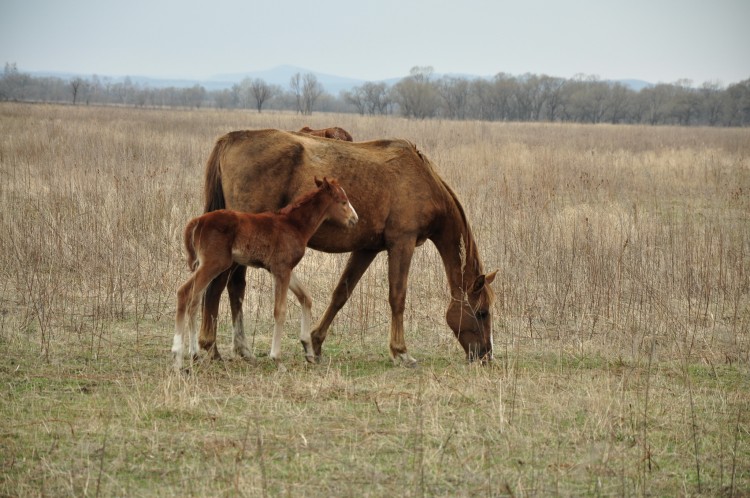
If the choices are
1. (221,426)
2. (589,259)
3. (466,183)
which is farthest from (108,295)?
(466,183)

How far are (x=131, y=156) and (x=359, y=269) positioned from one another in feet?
39.6

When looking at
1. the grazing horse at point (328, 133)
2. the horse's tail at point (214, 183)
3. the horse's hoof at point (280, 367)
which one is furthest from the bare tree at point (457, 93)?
the horse's hoof at point (280, 367)

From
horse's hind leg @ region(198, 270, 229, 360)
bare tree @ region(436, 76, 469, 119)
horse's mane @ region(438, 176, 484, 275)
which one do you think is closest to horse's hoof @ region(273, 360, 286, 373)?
horse's hind leg @ region(198, 270, 229, 360)

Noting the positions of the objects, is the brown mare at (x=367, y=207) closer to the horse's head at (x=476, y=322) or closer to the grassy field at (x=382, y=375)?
the horse's head at (x=476, y=322)

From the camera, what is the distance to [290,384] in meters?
6.09

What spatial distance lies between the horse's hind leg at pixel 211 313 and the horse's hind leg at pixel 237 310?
0.41 feet

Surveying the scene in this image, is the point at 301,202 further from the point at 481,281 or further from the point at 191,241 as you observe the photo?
the point at 481,281

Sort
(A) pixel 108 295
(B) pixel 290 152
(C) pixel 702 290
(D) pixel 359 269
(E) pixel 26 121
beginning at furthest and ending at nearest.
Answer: (E) pixel 26 121, (C) pixel 702 290, (A) pixel 108 295, (D) pixel 359 269, (B) pixel 290 152

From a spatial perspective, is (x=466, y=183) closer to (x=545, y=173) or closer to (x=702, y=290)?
(x=545, y=173)

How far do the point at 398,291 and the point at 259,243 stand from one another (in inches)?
56.7

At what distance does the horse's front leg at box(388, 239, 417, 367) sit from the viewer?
6.99m

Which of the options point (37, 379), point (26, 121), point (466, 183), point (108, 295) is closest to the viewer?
point (37, 379)

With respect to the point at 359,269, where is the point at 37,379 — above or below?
below

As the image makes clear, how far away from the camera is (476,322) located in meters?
7.02
